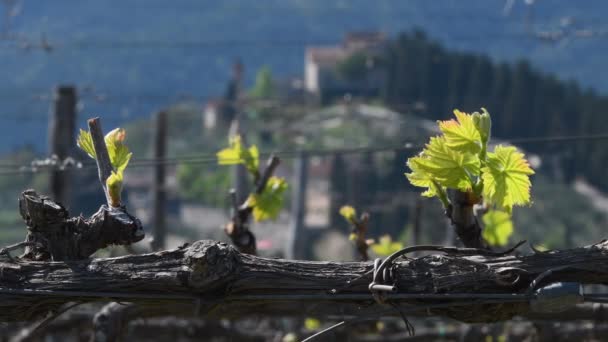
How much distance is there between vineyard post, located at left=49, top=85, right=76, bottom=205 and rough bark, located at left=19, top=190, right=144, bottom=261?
1079cm

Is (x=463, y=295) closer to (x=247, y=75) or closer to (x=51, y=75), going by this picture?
(x=51, y=75)

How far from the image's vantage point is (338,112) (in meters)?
49.8

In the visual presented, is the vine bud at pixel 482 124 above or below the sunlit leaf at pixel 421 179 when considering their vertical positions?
above

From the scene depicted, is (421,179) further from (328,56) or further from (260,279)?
(328,56)

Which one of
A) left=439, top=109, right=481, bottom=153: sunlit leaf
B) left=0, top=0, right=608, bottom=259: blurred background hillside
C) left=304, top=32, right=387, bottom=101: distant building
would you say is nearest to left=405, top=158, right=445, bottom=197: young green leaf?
left=439, top=109, right=481, bottom=153: sunlit leaf

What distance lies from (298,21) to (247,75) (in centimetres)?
1198

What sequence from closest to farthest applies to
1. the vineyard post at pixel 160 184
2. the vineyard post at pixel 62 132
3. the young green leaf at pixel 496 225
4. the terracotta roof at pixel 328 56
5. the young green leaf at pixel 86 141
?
the young green leaf at pixel 86 141, the young green leaf at pixel 496 225, the vineyard post at pixel 62 132, the vineyard post at pixel 160 184, the terracotta roof at pixel 328 56

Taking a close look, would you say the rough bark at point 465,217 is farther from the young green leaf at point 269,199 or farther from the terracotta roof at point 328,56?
the terracotta roof at point 328,56

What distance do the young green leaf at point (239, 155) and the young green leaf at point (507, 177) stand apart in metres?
2.25

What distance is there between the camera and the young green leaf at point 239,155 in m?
6.38

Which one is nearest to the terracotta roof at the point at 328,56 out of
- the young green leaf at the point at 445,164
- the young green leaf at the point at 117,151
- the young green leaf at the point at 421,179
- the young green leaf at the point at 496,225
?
the young green leaf at the point at 496,225

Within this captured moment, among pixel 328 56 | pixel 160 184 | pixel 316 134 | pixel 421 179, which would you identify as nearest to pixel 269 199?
pixel 421 179

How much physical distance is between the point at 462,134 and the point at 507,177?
0.79 feet

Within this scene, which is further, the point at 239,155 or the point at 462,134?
the point at 239,155
